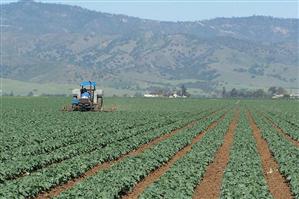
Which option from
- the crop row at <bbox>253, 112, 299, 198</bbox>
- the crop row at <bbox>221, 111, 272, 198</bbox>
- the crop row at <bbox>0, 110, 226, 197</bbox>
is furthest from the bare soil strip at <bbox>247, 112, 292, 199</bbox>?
the crop row at <bbox>0, 110, 226, 197</bbox>

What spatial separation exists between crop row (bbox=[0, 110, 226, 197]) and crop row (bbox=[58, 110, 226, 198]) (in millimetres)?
926

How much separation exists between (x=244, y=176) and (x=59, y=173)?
5931 mm

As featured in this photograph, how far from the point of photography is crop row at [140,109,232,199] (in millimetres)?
16703

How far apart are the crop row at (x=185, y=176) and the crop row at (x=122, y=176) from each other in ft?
2.65

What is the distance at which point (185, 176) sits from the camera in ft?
65.2

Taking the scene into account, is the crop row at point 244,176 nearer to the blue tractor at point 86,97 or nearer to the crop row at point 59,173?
the crop row at point 59,173

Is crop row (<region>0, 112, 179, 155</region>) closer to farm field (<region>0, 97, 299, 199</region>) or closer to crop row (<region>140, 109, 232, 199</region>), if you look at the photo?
farm field (<region>0, 97, 299, 199</region>)

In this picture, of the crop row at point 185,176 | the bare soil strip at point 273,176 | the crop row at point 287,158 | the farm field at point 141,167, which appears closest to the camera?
the crop row at point 185,176

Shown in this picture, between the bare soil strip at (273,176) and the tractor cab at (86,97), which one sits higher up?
the tractor cab at (86,97)

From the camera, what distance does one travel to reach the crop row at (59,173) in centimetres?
1694

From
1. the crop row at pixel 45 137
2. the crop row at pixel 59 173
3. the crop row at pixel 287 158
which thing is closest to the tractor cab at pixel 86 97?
the crop row at pixel 45 137

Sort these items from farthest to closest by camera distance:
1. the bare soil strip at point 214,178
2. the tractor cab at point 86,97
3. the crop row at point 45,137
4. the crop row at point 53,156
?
the tractor cab at point 86,97
the crop row at point 45,137
the crop row at point 53,156
the bare soil strip at point 214,178

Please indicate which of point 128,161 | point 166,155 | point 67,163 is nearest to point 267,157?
point 166,155

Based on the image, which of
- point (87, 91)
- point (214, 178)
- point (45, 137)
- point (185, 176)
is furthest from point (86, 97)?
point (185, 176)
